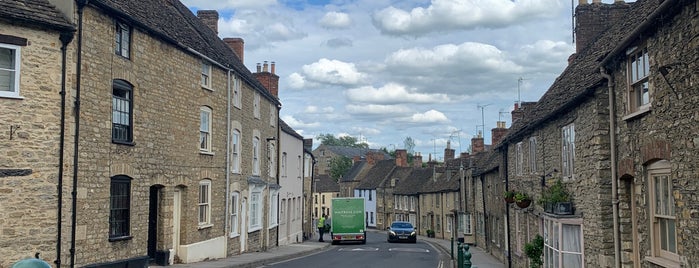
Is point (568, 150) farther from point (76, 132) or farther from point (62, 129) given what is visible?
point (62, 129)

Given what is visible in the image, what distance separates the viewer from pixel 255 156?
29516 mm

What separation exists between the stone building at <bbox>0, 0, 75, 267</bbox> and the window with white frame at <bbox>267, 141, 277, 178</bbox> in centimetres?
1849

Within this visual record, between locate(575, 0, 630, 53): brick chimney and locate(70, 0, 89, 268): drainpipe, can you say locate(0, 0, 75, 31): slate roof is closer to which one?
locate(70, 0, 89, 268): drainpipe

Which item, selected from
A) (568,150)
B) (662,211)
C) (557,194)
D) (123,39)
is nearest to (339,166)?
(123,39)

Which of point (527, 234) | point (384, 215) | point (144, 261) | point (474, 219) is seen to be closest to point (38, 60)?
point (144, 261)

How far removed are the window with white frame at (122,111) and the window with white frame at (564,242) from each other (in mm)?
11250

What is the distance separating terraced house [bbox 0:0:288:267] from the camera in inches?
532

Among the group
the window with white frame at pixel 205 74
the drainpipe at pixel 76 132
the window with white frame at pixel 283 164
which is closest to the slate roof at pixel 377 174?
the window with white frame at pixel 283 164

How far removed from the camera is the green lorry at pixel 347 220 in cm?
4038

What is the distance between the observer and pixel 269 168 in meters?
32.9

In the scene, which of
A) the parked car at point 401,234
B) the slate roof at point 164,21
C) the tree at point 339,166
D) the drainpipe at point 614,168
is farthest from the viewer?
the tree at point 339,166

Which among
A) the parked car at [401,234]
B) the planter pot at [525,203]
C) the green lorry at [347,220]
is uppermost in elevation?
the planter pot at [525,203]

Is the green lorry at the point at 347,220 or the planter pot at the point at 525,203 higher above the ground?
the planter pot at the point at 525,203

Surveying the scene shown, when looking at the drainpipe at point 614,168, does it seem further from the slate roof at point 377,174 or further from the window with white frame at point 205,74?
the slate roof at point 377,174
